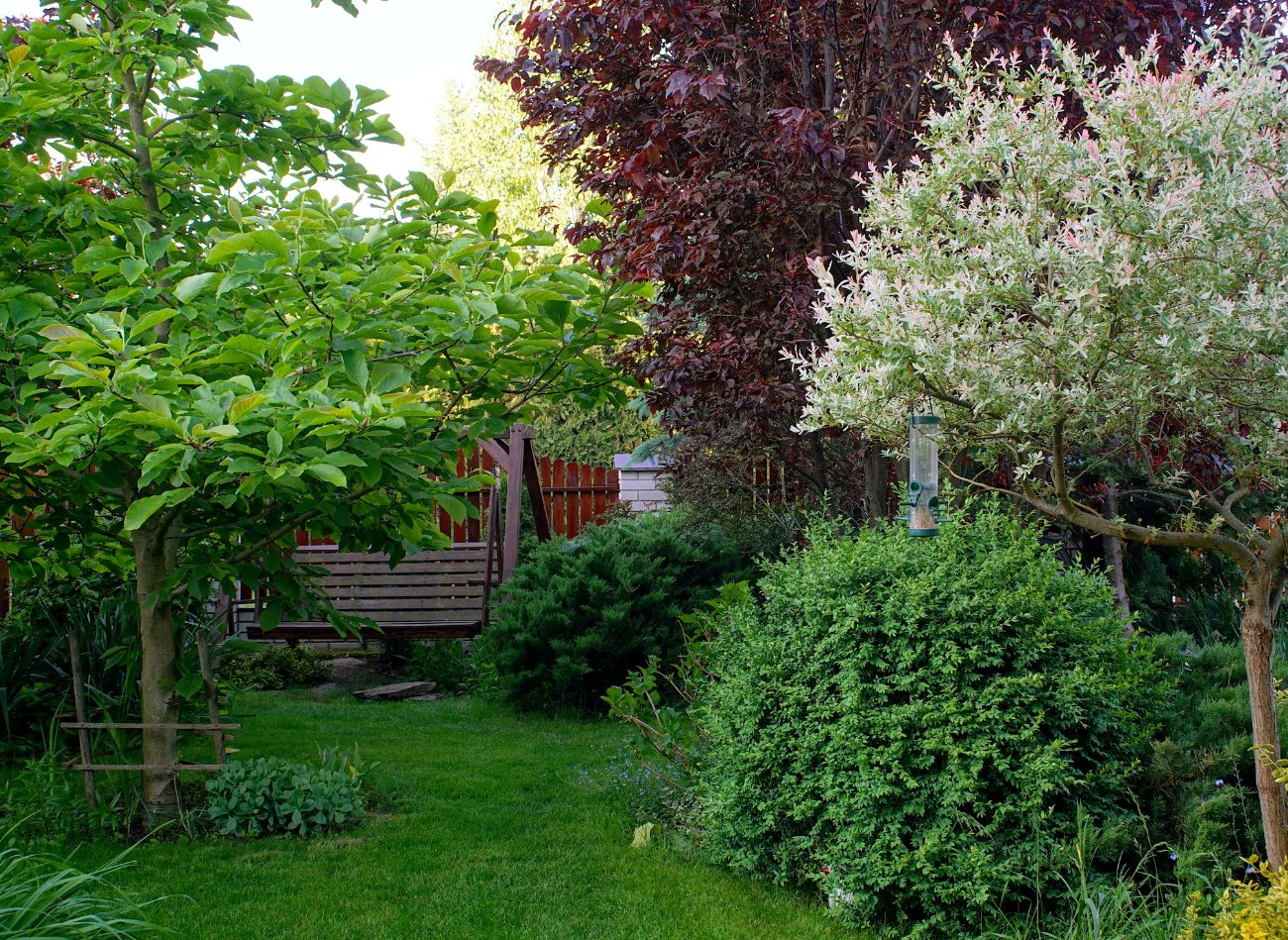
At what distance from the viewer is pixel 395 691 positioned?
8984 millimetres

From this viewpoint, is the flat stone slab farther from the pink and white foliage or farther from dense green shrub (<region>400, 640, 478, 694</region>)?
the pink and white foliage

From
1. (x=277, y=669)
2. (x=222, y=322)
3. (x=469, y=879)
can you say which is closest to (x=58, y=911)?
(x=469, y=879)

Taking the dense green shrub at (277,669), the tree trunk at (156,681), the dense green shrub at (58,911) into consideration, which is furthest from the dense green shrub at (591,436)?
the dense green shrub at (58,911)

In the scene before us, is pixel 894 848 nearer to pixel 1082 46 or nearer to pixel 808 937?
pixel 808 937

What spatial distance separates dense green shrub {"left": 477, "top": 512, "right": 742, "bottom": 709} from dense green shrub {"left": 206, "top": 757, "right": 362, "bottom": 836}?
270 cm

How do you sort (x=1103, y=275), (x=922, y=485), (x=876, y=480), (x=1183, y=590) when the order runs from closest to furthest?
(x=1103, y=275)
(x=922, y=485)
(x=876, y=480)
(x=1183, y=590)

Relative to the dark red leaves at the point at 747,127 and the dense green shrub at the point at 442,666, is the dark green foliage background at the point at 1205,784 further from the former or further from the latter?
the dense green shrub at the point at 442,666

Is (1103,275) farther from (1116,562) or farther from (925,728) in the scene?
(1116,562)

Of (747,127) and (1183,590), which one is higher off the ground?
(747,127)

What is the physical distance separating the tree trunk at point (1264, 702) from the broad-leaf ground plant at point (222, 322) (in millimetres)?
2470

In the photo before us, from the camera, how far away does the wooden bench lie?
9156 millimetres

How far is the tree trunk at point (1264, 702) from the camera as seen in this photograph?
10.5 feet

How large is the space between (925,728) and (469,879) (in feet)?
6.29

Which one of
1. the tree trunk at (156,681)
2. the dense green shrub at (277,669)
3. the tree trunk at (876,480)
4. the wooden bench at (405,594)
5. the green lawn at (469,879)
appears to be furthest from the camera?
→ the dense green shrub at (277,669)
